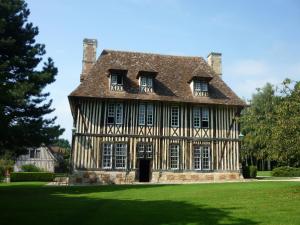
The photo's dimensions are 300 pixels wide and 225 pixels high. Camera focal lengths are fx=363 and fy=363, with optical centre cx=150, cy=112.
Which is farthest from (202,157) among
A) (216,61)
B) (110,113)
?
(216,61)

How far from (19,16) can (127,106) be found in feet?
30.1

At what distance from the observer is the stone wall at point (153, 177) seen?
80.9 ft

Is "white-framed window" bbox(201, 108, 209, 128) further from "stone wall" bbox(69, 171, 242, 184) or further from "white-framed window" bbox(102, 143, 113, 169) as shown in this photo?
"white-framed window" bbox(102, 143, 113, 169)

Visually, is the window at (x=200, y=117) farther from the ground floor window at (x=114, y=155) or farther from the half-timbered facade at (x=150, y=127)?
the ground floor window at (x=114, y=155)

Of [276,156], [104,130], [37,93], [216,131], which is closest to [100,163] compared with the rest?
[104,130]

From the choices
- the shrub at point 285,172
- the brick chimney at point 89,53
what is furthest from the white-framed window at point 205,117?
the shrub at point 285,172

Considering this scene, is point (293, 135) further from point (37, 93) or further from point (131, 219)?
point (37, 93)

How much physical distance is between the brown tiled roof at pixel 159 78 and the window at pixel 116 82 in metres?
0.33

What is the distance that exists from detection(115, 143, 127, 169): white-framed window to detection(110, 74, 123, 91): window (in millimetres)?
4007

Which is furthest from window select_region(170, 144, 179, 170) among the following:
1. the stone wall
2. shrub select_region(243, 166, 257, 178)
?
shrub select_region(243, 166, 257, 178)

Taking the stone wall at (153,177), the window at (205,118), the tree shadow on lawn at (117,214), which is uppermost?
the window at (205,118)

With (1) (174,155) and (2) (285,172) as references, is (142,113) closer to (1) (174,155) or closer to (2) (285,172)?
(1) (174,155)

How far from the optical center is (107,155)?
25297mm

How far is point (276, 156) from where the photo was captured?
1644 cm
